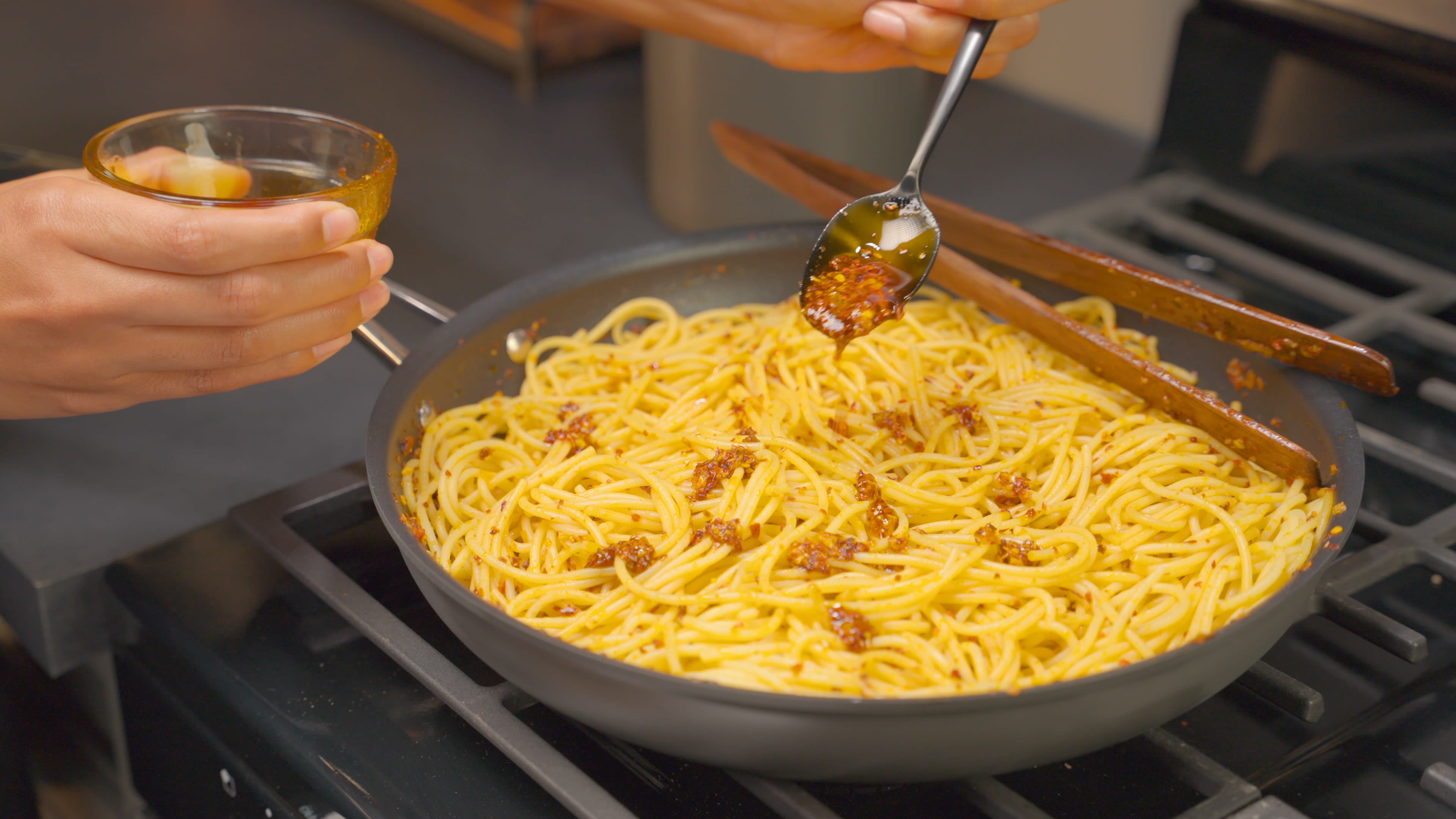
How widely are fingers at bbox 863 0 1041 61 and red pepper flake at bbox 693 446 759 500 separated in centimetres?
52

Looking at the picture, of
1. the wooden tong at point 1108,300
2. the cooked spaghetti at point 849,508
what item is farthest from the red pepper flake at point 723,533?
the wooden tong at point 1108,300

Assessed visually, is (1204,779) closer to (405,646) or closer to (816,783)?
(816,783)

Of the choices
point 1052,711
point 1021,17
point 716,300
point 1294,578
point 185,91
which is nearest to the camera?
point 1052,711

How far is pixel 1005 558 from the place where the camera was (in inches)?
42.6

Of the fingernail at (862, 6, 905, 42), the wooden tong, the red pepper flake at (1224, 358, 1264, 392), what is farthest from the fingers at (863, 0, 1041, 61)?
the red pepper flake at (1224, 358, 1264, 392)

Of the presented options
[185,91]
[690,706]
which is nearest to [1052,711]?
[690,706]

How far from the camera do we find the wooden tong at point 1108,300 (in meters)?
1.15

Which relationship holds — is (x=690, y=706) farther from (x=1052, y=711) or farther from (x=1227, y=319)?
(x=1227, y=319)

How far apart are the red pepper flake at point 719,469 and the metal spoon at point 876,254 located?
16cm

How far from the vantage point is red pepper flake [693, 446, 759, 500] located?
118cm

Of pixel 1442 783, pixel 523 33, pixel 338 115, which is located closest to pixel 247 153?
pixel 1442 783

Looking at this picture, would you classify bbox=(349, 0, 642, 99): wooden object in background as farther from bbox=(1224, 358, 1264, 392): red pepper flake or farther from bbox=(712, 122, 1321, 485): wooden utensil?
bbox=(1224, 358, 1264, 392): red pepper flake

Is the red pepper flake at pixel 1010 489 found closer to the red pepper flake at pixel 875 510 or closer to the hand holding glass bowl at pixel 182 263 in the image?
the red pepper flake at pixel 875 510

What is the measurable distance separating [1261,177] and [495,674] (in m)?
1.50
